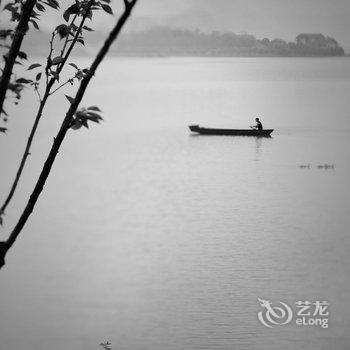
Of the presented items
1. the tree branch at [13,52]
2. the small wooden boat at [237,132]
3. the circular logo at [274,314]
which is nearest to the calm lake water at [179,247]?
the circular logo at [274,314]

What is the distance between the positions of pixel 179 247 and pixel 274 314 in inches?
206

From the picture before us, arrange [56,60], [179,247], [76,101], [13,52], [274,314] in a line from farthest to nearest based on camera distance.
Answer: [179,247], [274,314], [56,60], [13,52], [76,101]

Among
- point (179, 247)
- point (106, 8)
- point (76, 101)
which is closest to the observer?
point (76, 101)

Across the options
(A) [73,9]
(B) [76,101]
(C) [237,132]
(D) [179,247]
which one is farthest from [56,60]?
(C) [237,132]

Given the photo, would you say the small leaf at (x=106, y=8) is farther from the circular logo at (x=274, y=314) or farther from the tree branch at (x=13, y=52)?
the circular logo at (x=274, y=314)

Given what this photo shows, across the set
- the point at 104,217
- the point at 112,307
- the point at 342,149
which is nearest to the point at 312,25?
the point at 342,149

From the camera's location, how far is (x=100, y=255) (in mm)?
20188

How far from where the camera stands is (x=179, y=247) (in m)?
20.6

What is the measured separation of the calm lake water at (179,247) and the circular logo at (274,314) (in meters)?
0.19

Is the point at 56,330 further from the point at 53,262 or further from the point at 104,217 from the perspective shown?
the point at 104,217

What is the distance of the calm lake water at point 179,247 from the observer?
14594 mm

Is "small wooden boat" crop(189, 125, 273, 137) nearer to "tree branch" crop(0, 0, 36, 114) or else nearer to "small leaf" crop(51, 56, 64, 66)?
"small leaf" crop(51, 56, 64, 66)

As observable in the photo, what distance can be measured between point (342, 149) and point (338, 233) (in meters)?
20.8

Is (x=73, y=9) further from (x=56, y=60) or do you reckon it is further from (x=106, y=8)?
(x=56, y=60)
